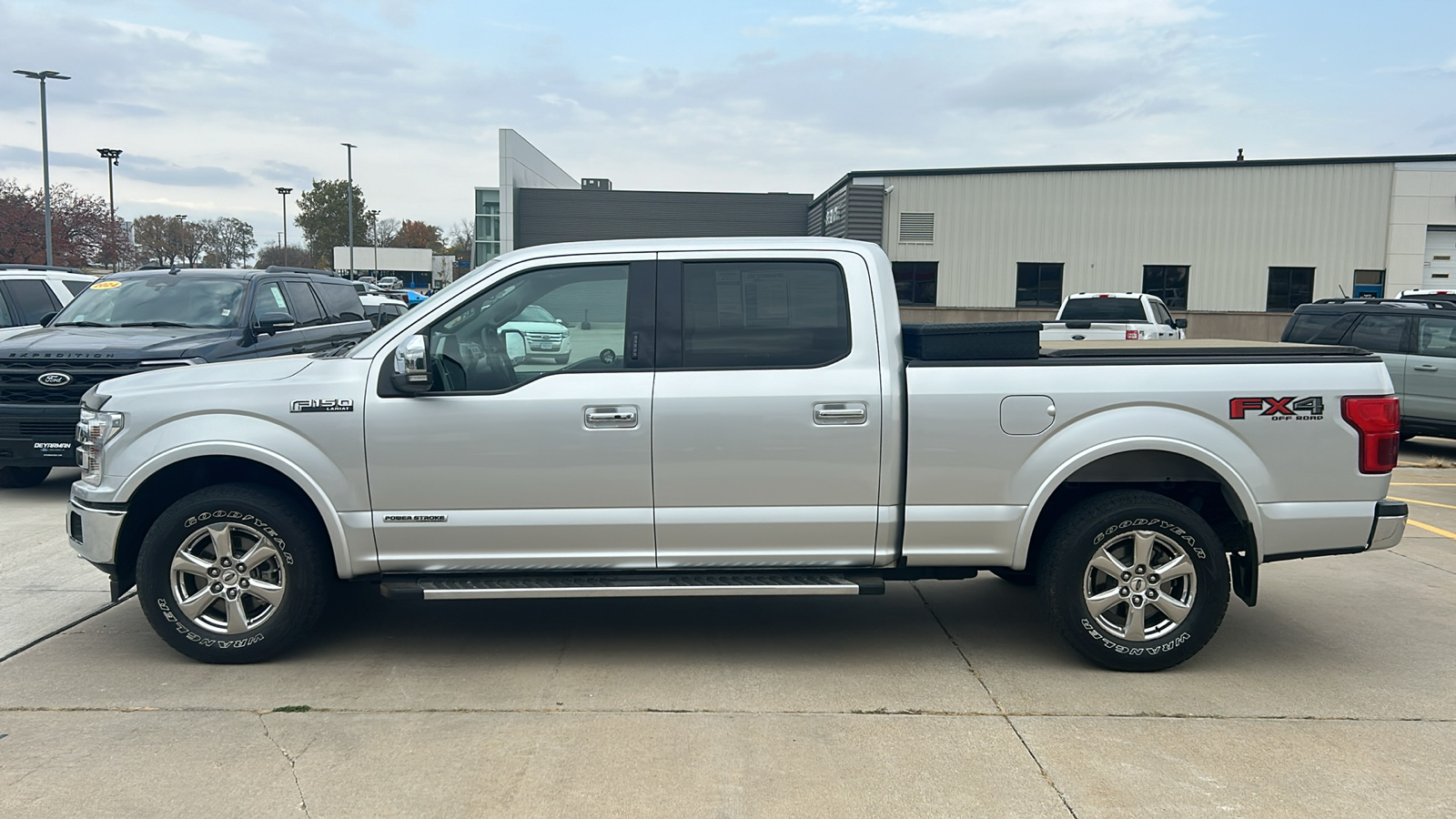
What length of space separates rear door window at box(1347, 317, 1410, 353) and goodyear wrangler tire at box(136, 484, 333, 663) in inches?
→ 481

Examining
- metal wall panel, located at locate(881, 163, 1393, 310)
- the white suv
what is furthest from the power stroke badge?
metal wall panel, located at locate(881, 163, 1393, 310)

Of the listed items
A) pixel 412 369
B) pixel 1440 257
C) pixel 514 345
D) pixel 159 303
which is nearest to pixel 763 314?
pixel 514 345

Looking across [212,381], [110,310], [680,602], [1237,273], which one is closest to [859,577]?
[680,602]

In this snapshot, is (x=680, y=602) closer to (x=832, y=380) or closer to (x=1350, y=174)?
(x=832, y=380)

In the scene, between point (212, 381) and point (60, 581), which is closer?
point (212, 381)

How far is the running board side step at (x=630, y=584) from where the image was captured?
15.8ft

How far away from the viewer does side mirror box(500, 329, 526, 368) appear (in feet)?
16.0

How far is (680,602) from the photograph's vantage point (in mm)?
6145

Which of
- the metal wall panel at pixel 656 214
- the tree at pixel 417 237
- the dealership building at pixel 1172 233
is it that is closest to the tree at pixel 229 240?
the tree at pixel 417 237

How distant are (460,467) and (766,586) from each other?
149cm

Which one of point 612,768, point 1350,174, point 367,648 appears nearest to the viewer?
point 612,768

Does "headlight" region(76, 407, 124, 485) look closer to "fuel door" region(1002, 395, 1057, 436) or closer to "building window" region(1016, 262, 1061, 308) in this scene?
"fuel door" region(1002, 395, 1057, 436)

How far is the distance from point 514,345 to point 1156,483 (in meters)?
3.13

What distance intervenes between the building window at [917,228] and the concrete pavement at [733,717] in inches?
1053
